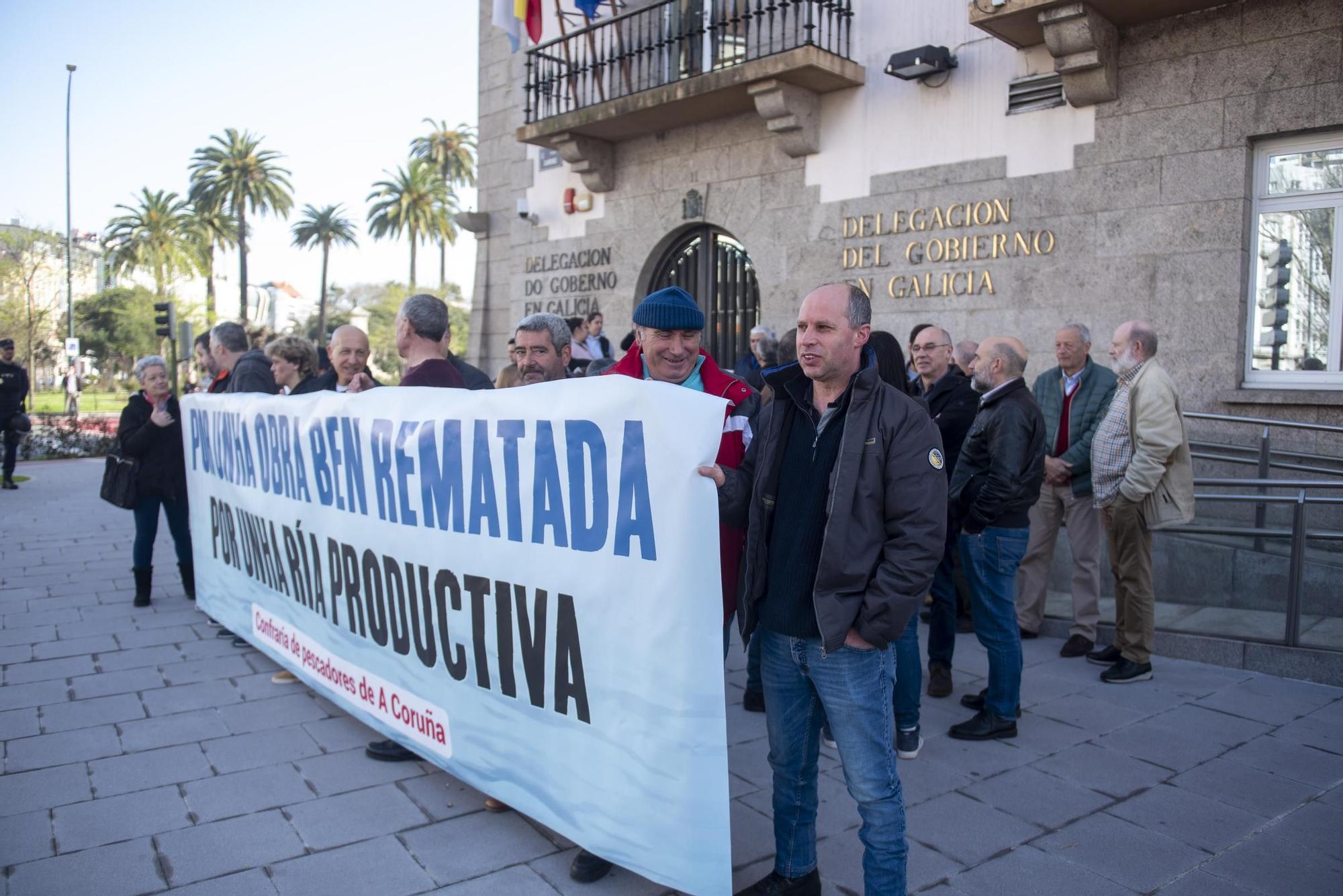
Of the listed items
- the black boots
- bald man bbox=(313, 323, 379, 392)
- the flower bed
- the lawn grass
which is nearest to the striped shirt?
bald man bbox=(313, 323, 379, 392)

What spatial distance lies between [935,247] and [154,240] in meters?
54.0

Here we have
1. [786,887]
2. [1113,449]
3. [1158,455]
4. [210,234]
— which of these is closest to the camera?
[786,887]

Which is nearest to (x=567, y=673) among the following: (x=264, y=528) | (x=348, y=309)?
(x=264, y=528)

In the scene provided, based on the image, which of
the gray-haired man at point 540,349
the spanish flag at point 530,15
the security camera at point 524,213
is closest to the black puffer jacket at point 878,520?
the gray-haired man at point 540,349

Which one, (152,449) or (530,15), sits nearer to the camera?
(152,449)

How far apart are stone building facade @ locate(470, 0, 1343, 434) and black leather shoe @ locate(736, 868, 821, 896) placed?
6.53m

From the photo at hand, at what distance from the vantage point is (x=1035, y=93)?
8.84m

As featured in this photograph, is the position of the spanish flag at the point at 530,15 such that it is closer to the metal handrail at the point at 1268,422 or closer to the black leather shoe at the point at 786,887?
the metal handrail at the point at 1268,422

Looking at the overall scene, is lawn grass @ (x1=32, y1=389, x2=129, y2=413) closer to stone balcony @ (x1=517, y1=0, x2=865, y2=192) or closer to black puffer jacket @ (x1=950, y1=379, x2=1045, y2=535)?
stone balcony @ (x1=517, y1=0, x2=865, y2=192)

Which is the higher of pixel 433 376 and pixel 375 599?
pixel 433 376

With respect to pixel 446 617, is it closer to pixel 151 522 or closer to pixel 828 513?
pixel 828 513

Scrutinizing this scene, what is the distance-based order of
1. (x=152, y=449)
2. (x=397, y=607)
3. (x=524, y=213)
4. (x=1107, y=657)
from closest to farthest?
1. (x=397, y=607)
2. (x=1107, y=657)
3. (x=152, y=449)
4. (x=524, y=213)

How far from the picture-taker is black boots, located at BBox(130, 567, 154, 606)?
695 cm

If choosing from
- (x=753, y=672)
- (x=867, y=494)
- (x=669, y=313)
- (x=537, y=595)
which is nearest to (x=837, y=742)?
(x=867, y=494)
